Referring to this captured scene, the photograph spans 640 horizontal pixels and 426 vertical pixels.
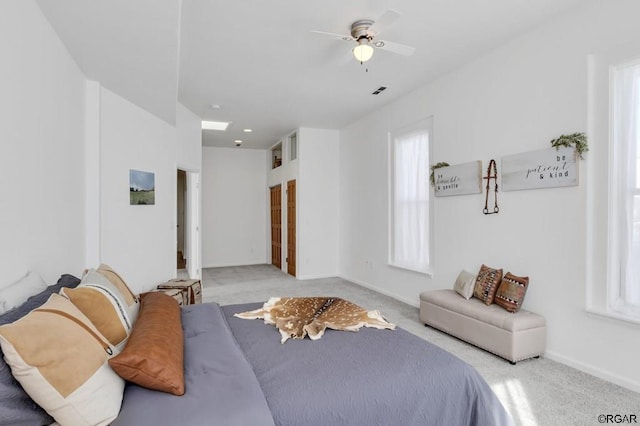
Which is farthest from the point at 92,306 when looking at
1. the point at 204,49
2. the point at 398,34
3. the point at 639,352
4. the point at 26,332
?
the point at 639,352

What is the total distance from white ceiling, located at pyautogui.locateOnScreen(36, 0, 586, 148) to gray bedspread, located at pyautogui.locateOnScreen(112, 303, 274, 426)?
2164 mm

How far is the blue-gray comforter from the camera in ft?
4.18

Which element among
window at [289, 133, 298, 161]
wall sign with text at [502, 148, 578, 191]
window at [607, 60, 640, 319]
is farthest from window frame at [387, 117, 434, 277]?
window at [289, 133, 298, 161]

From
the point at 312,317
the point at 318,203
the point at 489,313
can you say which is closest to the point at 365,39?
the point at 312,317

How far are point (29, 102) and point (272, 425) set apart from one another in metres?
2.26

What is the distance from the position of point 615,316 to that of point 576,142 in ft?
4.49

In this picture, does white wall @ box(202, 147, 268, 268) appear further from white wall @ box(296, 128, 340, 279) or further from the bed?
the bed

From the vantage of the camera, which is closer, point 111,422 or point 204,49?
point 111,422

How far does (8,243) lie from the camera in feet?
6.04

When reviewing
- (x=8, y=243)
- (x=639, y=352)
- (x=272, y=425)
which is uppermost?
(x=8, y=243)

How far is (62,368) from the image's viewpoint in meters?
1.11

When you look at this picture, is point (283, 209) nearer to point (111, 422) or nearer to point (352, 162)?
point (352, 162)

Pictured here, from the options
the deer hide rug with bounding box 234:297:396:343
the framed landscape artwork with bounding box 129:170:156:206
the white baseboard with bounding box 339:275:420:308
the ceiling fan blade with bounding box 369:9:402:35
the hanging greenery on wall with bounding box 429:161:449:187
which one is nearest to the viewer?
the deer hide rug with bounding box 234:297:396:343

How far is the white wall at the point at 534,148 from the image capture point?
2.74 m
